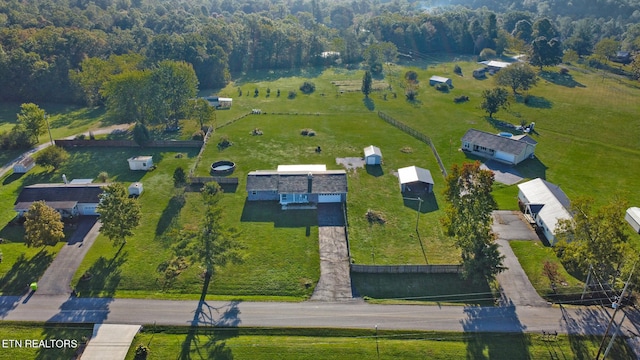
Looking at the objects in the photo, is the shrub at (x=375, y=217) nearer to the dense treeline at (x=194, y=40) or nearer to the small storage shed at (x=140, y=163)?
the small storage shed at (x=140, y=163)

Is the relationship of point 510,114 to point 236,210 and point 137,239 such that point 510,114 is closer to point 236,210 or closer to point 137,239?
point 236,210

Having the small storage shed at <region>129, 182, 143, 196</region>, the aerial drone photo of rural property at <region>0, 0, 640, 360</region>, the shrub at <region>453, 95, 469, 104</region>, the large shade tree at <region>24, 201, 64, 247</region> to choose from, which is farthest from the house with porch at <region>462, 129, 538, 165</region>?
the large shade tree at <region>24, 201, 64, 247</region>

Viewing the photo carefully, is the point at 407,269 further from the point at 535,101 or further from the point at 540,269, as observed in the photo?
the point at 535,101

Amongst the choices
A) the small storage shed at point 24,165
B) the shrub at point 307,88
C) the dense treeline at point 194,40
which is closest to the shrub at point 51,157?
the small storage shed at point 24,165

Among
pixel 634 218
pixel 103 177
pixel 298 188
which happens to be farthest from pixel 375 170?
pixel 103 177

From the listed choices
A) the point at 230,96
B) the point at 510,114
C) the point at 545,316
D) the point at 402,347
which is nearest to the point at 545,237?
the point at 545,316

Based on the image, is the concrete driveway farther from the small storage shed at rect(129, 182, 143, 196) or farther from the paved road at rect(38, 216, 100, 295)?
the small storage shed at rect(129, 182, 143, 196)
